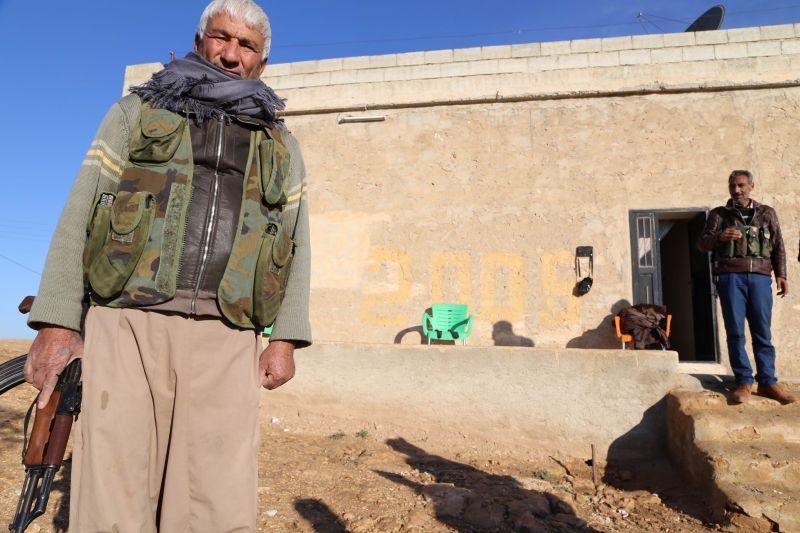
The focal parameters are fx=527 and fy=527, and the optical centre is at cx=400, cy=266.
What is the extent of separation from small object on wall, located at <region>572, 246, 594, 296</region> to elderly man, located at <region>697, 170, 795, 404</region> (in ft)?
7.69

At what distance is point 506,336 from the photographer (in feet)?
22.6

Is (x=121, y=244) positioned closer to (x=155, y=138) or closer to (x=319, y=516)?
(x=155, y=138)

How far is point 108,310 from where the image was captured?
144 cm

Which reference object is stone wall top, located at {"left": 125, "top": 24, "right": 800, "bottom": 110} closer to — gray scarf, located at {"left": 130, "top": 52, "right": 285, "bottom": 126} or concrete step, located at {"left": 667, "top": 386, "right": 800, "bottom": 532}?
concrete step, located at {"left": 667, "top": 386, "right": 800, "bottom": 532}

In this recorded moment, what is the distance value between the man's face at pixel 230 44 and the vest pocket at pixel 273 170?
0.30 m

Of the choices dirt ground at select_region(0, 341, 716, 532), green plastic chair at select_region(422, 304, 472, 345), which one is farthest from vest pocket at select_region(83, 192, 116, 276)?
green plastic chair at select_region(422, 304, 472, 345)

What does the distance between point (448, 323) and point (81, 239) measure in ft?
18.9

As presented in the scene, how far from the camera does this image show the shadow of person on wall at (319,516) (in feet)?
10.2

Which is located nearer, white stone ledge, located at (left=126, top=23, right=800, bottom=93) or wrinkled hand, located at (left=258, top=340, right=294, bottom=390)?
wrinkled hand, located at (left=258, top=340, right=294, bottom=390)

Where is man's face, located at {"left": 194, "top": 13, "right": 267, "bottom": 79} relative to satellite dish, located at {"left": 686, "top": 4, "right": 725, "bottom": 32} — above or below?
below

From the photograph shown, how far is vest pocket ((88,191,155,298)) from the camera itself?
1.41m

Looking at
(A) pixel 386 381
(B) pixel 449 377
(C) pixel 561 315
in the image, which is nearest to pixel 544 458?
(B) pixel 449 377

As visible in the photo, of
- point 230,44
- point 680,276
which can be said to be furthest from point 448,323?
point 230,44

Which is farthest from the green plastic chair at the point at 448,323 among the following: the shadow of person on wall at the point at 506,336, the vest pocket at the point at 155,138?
the vest pocket at the point at 155,138
